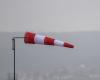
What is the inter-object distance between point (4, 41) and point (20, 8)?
1.02ft

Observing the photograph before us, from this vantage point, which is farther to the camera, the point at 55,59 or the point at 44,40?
the point at 55,59

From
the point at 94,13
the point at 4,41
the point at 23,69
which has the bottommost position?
the point at 23,69

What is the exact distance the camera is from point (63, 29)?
1.98 metres

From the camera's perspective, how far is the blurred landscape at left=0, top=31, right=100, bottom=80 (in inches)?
77.0

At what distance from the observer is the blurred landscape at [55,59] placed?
196cm

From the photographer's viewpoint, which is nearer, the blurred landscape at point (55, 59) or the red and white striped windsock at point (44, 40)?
the red and white striped windsock at point (44, 40)

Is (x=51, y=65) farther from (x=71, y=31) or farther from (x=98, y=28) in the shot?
(x=98, y=28)

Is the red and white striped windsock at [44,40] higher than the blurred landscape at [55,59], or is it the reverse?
the red and white striped windsock at [44,40]

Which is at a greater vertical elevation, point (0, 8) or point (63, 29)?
point (0, 8)

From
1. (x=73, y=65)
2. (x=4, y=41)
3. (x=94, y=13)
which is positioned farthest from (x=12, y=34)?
(x=94, y=13)

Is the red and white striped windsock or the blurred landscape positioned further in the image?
the blurred landscape

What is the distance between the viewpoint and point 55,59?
1.97m

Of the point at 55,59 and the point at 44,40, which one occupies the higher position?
the point at 44,40

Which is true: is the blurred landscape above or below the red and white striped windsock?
below
